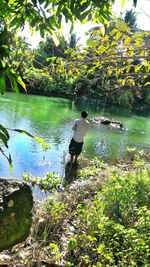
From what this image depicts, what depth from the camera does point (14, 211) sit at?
4.20 meters

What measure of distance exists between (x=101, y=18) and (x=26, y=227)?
288cm

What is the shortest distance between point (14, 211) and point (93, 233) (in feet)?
4.38

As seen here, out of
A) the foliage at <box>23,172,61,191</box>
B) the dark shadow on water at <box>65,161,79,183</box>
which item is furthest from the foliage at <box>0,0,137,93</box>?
the dark shadow on water at <box>65,161,79,183</box>

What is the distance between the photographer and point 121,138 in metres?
21.5

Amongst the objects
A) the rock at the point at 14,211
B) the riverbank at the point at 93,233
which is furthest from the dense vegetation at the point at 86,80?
the rock at the point at 14,211

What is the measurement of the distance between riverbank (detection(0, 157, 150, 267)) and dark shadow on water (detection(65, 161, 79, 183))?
315 centimetres

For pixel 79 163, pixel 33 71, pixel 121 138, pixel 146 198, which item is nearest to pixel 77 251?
pixel 146 198

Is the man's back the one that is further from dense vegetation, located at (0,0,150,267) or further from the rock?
the rock

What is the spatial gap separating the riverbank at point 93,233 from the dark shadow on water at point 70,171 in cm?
315

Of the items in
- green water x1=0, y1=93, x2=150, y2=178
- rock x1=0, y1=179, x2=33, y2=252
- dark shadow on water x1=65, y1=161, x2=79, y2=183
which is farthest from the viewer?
green water x1=0, y1=93, x2=150, y2=178

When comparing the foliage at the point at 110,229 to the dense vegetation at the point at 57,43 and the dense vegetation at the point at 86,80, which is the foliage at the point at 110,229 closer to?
the dense vegetation at the point at 86,80

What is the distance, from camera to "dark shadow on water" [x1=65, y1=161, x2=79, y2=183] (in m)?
10.4

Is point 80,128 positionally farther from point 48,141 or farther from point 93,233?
point 93,233

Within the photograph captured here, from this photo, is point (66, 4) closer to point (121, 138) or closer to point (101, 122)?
point (121, 138)
